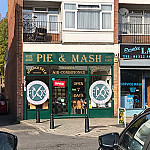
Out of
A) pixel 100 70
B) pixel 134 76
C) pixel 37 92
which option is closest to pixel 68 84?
pixel 37 92

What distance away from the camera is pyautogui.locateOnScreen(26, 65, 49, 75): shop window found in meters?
17.2

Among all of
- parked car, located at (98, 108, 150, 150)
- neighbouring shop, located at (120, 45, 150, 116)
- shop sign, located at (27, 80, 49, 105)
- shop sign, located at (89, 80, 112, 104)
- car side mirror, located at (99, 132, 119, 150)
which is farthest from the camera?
neighbouring shop, located at (120, 45, 150, 116)

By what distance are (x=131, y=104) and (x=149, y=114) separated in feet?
50.1

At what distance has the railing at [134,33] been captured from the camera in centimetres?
1895

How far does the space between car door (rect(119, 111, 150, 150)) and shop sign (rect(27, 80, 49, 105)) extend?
13575mm

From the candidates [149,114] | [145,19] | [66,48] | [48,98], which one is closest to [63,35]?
[66,48]

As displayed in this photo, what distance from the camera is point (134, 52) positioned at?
18.2 m

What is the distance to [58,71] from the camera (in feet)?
57.7

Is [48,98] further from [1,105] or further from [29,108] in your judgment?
[1,105]

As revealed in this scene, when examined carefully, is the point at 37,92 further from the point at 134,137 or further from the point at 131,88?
the point at 134,137

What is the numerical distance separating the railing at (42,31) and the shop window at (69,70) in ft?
5.63

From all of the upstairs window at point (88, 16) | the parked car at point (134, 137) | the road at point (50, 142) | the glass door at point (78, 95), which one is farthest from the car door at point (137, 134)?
the upstairs window at point (88, 16)

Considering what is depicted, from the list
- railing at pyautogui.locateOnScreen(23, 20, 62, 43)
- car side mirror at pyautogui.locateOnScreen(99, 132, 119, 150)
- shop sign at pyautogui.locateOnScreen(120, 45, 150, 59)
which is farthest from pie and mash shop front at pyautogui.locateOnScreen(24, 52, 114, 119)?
car side mirror at pyautogui.locateOnScreen(99, 132, 119, 150)

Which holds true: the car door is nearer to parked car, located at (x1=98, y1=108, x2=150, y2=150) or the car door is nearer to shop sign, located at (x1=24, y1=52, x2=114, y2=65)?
parked car, located at (x1=98, y1=108, x2=150, y2=150)
